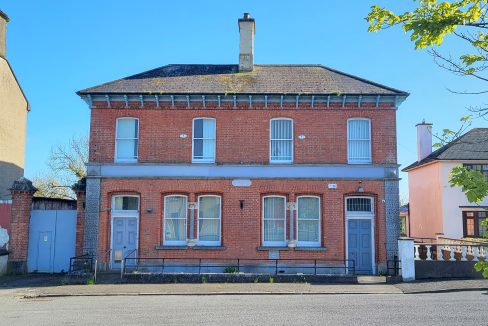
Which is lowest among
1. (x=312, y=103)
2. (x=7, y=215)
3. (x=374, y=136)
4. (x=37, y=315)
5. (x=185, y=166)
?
(x=37, y=315)

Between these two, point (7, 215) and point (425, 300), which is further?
point (7, 215)

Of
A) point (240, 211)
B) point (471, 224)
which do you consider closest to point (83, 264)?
point (240, 211)

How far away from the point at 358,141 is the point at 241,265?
24.0 feet

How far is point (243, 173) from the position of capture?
66.9 feet

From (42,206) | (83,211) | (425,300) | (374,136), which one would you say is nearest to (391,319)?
(425,300)

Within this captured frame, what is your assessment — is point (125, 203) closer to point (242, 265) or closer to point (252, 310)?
point (242, 265)

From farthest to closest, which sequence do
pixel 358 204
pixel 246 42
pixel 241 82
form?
pixel 246 42 → pixel 241 82 → pixel 358 204

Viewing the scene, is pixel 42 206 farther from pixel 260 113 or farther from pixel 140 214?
pixel 260 113

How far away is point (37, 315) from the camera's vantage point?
12.2 metres

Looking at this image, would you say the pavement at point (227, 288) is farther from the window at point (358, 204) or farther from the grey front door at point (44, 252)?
the window at point (358, 204)

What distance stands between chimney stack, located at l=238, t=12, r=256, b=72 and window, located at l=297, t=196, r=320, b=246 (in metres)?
7.15

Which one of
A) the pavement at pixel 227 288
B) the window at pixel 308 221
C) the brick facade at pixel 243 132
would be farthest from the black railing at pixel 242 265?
the brick facade at pixel 243 132

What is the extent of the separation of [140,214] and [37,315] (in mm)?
8311

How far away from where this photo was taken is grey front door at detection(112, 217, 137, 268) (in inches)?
797
